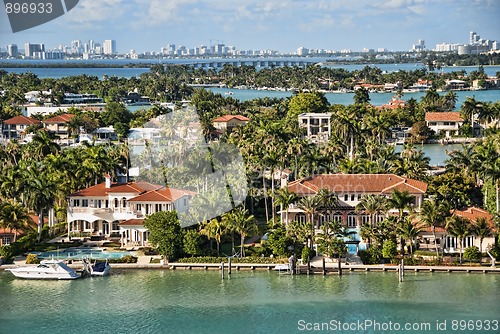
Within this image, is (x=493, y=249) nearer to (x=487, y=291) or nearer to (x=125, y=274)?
(x=487, y=291)

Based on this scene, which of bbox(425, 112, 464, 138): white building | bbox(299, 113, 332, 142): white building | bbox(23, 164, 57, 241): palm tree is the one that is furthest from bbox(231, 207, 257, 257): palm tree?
bbox(425, 112, 464, 138): white building

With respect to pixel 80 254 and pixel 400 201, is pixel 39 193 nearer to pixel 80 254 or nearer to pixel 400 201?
pixel 80 254

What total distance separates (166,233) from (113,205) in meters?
5.93

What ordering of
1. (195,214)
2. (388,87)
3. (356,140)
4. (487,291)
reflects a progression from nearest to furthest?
(487,291)
(195,214)
(356,140)
(388,87)

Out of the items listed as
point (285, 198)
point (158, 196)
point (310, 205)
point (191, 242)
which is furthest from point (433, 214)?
point (158, 196)

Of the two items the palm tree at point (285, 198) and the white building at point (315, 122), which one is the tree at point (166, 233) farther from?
the white building at point (315, 122)

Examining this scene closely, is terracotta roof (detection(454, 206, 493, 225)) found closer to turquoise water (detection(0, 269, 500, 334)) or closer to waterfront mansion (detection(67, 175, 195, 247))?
turquoise water (detection(0, 269, 500, 334))

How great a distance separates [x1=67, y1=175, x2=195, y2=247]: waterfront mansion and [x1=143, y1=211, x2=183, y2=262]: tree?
2768mm

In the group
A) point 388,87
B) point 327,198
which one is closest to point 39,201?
point 327,198

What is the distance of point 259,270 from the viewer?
35.7 metres

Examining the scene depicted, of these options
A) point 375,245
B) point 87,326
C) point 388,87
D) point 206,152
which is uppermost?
point 388,87

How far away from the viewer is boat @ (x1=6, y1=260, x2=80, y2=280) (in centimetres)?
3528

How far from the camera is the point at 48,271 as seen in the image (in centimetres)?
3538

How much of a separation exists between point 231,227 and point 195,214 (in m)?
2.79
